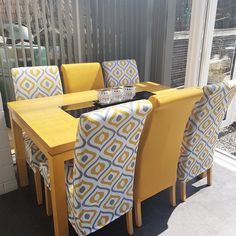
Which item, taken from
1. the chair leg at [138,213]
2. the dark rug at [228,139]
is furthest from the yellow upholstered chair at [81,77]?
the dark rug at [228,139]

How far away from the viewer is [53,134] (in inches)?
56.5

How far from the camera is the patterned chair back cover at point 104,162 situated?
1.11 meters

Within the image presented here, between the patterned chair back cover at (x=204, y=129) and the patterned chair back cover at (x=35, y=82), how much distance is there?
1321 mm

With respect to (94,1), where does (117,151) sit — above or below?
below

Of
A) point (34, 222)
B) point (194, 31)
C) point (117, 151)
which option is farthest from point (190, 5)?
point (34, 222)

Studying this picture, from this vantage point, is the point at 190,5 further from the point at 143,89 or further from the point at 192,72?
the point at 143,89

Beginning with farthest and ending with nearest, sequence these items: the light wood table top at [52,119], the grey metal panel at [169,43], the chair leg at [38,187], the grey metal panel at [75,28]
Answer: the grey metal panel at [169,43] → the grey metal panel at [75,28] → the chair leg at [38,187] → the light wood table top at [52,119]

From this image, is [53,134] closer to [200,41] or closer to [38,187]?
[38,187]

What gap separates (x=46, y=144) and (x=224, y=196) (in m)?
1.55

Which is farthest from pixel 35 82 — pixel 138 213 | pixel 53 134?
pixel 138 213

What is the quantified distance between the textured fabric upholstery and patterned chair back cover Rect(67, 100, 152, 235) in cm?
12

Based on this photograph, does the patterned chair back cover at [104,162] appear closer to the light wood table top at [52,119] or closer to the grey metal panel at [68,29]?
the light wood table top at [52,119]

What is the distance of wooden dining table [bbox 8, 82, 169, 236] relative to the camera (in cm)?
136

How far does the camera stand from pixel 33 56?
8.34 feet
